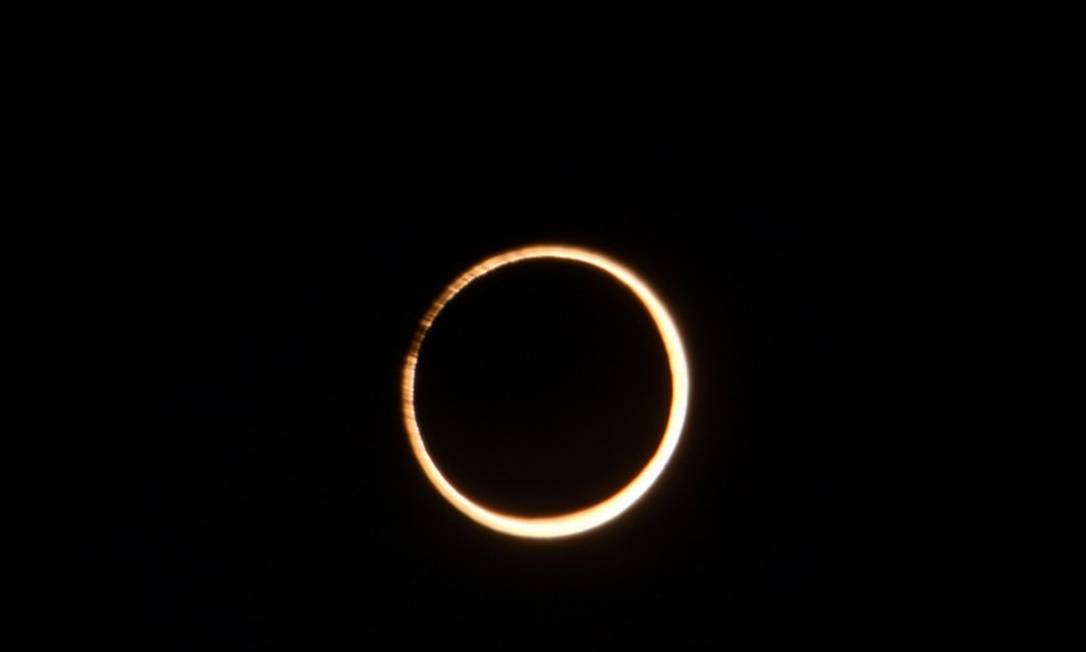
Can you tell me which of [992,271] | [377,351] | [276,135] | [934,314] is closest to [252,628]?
[377,351]

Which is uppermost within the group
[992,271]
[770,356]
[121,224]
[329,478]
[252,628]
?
[121,224]

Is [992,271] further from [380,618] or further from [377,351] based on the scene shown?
[380,618]

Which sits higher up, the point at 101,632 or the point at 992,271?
the point at 992,271

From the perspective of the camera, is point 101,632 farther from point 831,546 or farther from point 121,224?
point 831,546

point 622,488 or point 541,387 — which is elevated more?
point 541,387

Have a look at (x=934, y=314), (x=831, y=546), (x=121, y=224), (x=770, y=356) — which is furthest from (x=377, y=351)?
(x=934, y=314)

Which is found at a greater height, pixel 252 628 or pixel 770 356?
pixel 770 356
